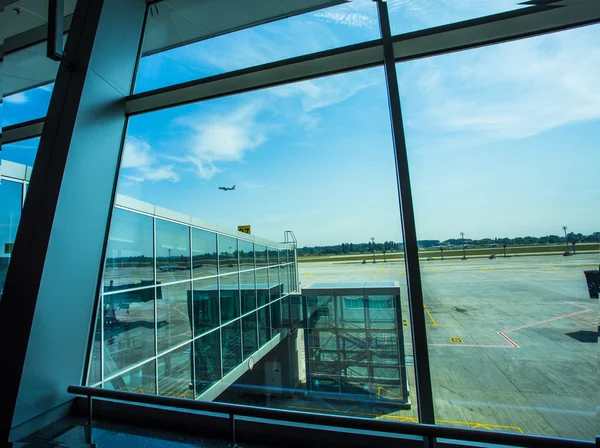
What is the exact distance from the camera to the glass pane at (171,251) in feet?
11.7

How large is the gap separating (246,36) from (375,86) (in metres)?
1.30

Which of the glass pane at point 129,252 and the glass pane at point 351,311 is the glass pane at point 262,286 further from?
the glass pane at point 351,311

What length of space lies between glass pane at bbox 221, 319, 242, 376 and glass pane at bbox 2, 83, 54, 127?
3116 millimetres

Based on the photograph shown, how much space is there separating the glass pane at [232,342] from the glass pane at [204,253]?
78 cm

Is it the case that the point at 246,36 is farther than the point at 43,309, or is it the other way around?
the point at 246,36

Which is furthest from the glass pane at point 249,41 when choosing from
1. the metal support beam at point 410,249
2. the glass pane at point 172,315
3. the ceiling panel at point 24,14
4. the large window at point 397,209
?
the glass pane at point 172,315

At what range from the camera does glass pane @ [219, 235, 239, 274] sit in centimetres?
375

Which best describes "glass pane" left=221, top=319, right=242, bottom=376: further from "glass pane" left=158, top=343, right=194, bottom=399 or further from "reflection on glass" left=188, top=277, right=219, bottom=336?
"glass pane" left=158, top=343, right=194, bottom=399

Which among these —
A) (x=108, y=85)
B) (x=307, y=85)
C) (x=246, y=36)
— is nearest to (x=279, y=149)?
(x=307, y=85)

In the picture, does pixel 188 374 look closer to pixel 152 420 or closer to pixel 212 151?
pixel 152 420

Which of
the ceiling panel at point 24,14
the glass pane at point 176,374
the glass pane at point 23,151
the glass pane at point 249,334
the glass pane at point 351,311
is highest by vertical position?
the ceiling panel at point 24,14

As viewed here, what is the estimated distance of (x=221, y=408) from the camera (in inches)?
56.1

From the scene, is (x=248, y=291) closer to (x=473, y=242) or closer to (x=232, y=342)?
(x=232, y=342)

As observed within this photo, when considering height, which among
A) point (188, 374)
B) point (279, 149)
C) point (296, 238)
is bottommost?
point (188, 374)
